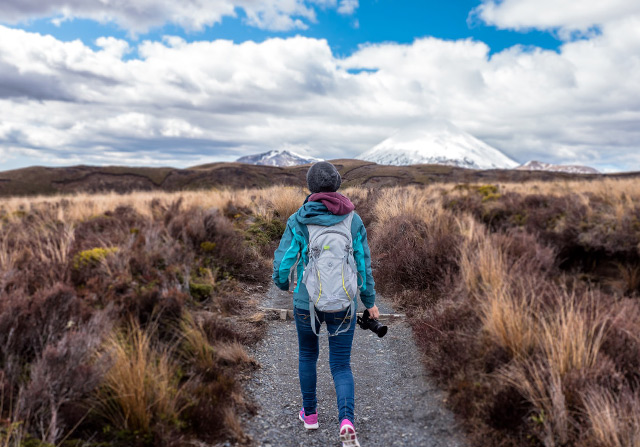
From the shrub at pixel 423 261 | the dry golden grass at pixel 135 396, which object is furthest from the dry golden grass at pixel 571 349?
the dry golden grass at pixel 135 396

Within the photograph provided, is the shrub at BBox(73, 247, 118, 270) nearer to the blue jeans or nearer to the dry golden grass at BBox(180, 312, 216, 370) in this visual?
the dry golden grass at BBox(180, 312, 216, 370)

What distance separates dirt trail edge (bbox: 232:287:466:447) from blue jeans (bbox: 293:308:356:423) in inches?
16.6

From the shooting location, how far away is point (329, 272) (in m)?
2.79

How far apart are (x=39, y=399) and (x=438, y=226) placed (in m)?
7.06

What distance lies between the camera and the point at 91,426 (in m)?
2.72

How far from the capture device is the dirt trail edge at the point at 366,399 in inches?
125

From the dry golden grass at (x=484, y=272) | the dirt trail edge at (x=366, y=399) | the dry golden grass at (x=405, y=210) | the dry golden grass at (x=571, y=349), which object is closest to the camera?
the dry golden grass at (x=571, y=349)

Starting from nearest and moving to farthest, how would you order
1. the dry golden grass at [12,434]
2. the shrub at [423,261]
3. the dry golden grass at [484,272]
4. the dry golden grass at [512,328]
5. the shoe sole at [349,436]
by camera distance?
1. the dry golden grass at [12,434]
2. the shoe sole at [349,436]
3. the dry golden grass at [512,328]
4. the dry golden grass at [484,272]
5. the shrub at [423,261]

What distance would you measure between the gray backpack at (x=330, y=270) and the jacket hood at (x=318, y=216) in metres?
0.04

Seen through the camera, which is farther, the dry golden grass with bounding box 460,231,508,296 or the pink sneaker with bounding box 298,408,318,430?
the dry golden grass with bounding box 460,231,508,296

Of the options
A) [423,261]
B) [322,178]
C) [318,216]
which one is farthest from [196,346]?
[423,261]

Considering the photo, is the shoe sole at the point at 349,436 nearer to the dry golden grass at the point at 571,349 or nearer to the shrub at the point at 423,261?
the dry golden grass at the point at 571,349

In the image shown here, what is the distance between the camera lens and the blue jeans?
9.48 feet

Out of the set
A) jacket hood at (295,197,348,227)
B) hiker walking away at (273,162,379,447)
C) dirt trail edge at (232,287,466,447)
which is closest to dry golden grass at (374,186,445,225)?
dirt trail edge at (232,287,466,447)
